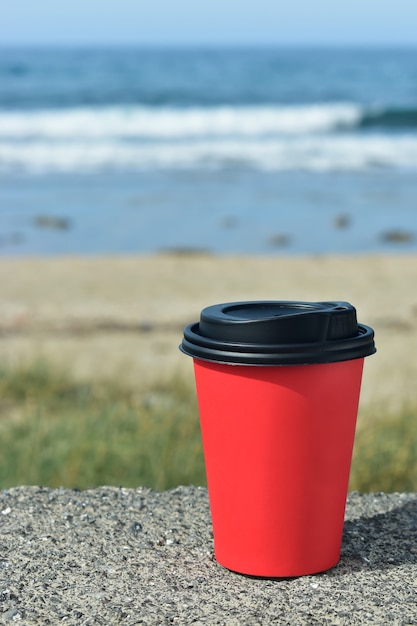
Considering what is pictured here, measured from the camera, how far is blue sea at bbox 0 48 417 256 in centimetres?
1050

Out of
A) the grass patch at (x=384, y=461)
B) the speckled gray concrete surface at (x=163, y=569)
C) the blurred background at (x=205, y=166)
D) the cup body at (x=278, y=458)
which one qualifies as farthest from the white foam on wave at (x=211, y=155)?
the cup body at (x=278, y=458)

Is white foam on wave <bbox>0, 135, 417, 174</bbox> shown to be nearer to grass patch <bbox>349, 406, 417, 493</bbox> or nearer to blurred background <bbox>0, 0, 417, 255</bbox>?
blurred background <bbox>0, 0, 417, 255</bbox>

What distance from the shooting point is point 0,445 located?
3.92 m

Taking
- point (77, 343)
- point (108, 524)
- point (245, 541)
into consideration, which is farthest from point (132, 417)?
point (77, 343)

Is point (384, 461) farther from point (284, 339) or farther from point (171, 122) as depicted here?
point (171, 122)

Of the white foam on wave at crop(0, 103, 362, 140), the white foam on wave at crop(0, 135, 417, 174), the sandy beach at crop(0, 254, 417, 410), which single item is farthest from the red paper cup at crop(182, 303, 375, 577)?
the white foam on wave at crop(0, 103, 362, 140)

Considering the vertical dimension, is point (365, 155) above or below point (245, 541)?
below

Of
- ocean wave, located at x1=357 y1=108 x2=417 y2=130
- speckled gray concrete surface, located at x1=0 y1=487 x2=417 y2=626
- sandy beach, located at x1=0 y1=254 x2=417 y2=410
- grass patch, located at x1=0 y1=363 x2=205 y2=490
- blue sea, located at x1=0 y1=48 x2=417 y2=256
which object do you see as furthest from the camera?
ocean wave, located at x1=357 y1=108 x2=417 y2=130

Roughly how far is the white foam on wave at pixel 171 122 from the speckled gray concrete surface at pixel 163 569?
17.4 metres

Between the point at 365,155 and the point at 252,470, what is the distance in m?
16.1

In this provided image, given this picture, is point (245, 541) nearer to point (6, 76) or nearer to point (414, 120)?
point (414, 120)

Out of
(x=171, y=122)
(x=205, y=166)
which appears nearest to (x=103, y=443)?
(x=205, y=166)

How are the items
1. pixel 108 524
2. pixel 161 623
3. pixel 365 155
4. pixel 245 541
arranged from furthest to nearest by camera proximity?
pixel 365 155, pixel 108 524, pixel 245 541, pixel 161 623

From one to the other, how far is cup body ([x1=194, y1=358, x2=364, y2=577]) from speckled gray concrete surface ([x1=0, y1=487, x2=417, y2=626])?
105 mm
